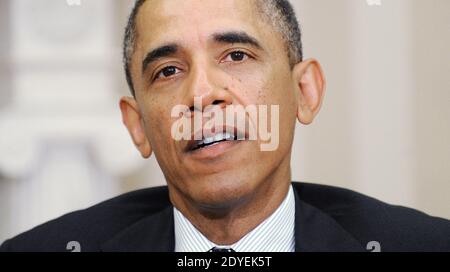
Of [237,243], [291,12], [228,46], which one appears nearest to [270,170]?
[237,243]

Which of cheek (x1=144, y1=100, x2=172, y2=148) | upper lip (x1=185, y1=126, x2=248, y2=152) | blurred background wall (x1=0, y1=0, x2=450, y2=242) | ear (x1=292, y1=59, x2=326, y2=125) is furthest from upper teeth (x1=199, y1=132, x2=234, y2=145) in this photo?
blurred background wall (x1=0, y1=0, x2=450, y2=242)

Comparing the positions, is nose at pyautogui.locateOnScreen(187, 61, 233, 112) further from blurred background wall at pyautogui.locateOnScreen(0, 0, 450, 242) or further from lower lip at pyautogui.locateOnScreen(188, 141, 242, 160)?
blurred background wall at pyautogui.locateOnScreen(0, 0, 450, 242)

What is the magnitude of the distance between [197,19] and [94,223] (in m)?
0.65

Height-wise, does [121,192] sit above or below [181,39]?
below

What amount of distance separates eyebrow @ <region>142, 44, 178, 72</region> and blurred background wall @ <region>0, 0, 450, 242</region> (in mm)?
237

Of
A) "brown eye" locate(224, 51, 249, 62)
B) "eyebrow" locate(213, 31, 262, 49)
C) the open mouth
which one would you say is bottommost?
the open mouth

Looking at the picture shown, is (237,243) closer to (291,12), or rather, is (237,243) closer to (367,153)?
(367,153)

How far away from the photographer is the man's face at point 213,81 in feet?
5.27

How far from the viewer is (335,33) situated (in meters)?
1.93

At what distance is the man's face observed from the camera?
1607 millimetres

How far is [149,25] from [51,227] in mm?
628

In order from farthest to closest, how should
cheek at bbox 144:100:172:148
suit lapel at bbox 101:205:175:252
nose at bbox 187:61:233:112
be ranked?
suit lapel at bbox 101:205:175:252 < cheek at bbox 144:100:172:148 < nose at bbox 187:61:233:112

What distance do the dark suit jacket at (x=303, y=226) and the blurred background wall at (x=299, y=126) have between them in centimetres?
6

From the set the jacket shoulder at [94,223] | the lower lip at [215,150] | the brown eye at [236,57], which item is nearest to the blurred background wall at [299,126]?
the jacket shoulder at [94,223]
